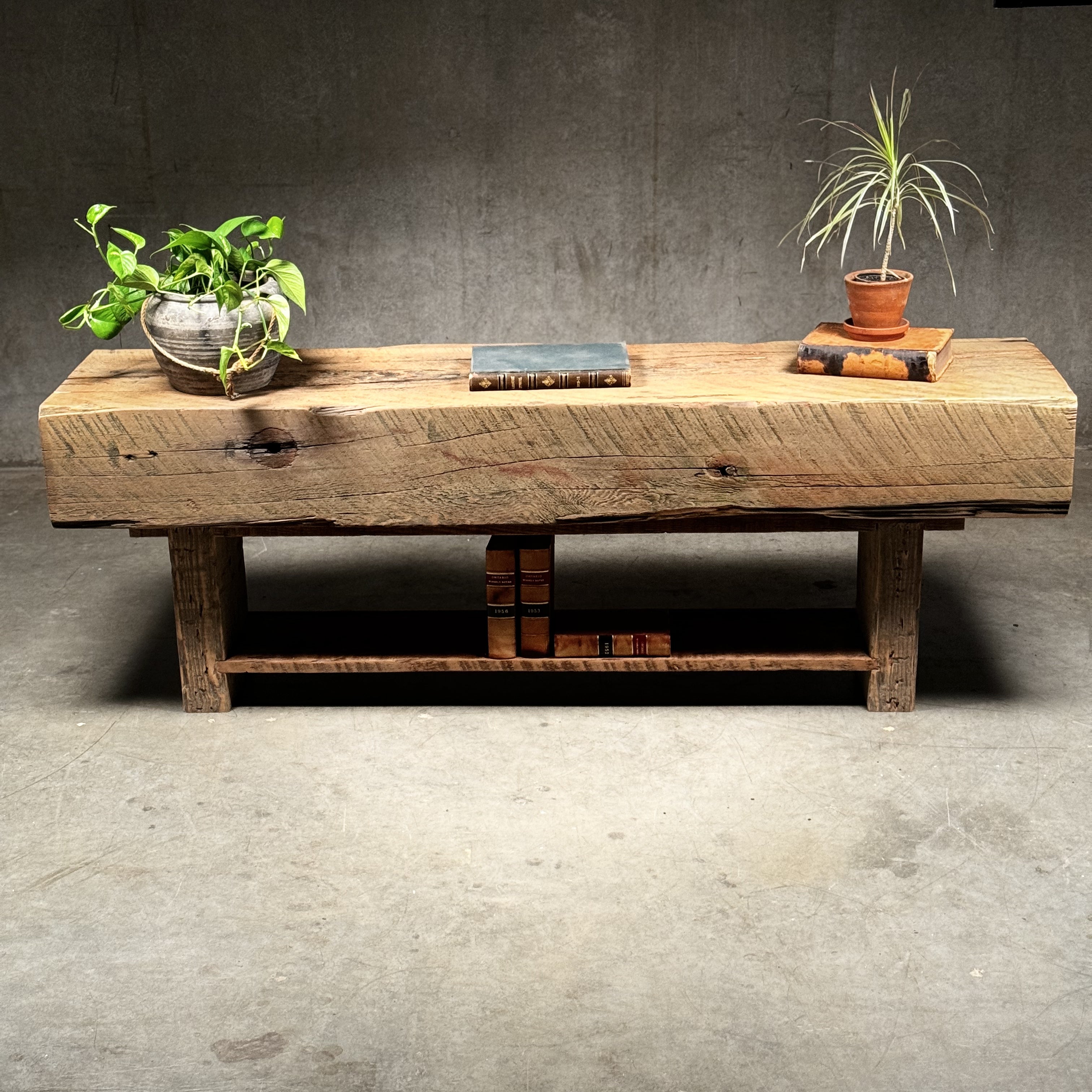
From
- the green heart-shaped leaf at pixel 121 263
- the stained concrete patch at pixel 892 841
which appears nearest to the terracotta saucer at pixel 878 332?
the stained concrete patch at pixel 892 841

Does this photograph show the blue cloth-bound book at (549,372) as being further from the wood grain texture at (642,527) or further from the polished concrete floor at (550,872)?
the polished concrete floor at (550,872)

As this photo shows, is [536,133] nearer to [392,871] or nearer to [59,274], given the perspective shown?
[59,274]

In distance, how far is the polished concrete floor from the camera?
2.00m

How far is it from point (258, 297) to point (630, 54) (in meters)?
2.08

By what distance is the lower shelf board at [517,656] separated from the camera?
9.52ft

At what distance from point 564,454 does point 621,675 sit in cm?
75

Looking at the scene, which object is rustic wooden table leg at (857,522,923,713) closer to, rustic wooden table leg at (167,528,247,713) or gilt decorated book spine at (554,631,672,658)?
gilt decorated book spine at (554,631,672,658)

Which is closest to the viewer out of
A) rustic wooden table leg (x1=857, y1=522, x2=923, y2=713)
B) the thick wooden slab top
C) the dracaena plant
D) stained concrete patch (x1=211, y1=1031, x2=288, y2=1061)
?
stained concrete patch (x1=211, y1=1031, x2=288, y2=1061)

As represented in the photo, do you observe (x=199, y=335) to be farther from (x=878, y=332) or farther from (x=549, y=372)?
(x=878, y=332)

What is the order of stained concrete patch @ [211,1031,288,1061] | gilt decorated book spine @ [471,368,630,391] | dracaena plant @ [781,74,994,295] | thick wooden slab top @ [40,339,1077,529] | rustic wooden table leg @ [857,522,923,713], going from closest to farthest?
stained concrete patch @ [211,1031,288,1061]
thick wooden slab top @ [40,339,1077,529]
gilt decorated book spine @ [471,368,630,391]
rustic wooden table leg @ [857,522,923,713]
dracaena plant @ [781,74,994,295]

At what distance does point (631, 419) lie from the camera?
2.60 meters

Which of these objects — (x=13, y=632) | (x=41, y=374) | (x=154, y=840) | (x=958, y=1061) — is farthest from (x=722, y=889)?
(x=41, y=374)

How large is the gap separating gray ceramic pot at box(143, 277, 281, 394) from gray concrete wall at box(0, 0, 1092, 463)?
184 centimetres

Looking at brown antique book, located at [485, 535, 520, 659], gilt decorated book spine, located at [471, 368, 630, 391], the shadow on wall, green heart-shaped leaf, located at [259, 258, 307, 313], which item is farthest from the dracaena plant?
green heart-shaped leaf, located at [259, 258, 307, 313]
